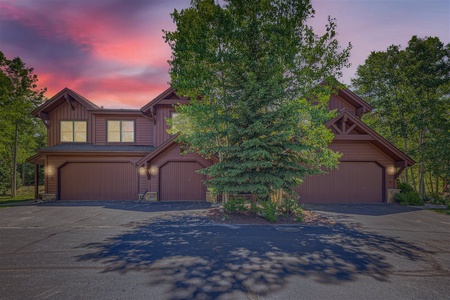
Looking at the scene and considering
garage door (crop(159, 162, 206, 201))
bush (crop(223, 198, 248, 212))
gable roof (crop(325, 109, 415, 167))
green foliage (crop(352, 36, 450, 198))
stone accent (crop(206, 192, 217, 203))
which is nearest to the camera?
bush (crop(223, 198, 248, 212))

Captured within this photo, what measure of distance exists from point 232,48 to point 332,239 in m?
9.04

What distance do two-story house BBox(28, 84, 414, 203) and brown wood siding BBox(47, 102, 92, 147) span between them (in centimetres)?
7

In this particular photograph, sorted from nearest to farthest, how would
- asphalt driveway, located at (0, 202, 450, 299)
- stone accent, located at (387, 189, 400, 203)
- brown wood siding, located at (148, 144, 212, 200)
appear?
asphalt driveway, located at (0, 202, 450, 299)
stone accent, located at (387, 189, 400, 203)
brown wood siding, located at (148, 144, 212, 200)

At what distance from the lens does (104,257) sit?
19.1 feet

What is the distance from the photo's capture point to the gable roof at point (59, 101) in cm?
1716

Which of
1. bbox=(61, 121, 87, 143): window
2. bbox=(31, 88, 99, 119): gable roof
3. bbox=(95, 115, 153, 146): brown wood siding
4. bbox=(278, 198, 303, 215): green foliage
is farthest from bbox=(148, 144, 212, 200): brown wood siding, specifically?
bbox=(31, 88, 99, 119): gable roof

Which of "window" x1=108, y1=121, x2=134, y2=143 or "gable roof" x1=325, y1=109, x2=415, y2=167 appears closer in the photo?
"gable roof" x1=325, y1=109, x2=415, y2=167

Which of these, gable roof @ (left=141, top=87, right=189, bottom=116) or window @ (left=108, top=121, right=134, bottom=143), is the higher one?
gable roof @ (left=141, top=87, right=189, bottom=116)

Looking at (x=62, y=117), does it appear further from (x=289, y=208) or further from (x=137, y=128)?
(x=289, y=208)

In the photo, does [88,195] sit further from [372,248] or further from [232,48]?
[372,248]

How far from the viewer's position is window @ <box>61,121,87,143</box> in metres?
17.9

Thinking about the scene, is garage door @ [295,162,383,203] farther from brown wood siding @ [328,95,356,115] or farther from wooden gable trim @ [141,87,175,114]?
wooden gable trim @ [141,87,175,114]

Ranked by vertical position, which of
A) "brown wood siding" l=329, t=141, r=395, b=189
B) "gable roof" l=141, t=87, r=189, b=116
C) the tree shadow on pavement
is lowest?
the tree shadow on pavement

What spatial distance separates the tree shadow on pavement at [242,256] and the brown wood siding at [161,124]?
9.85 meters
